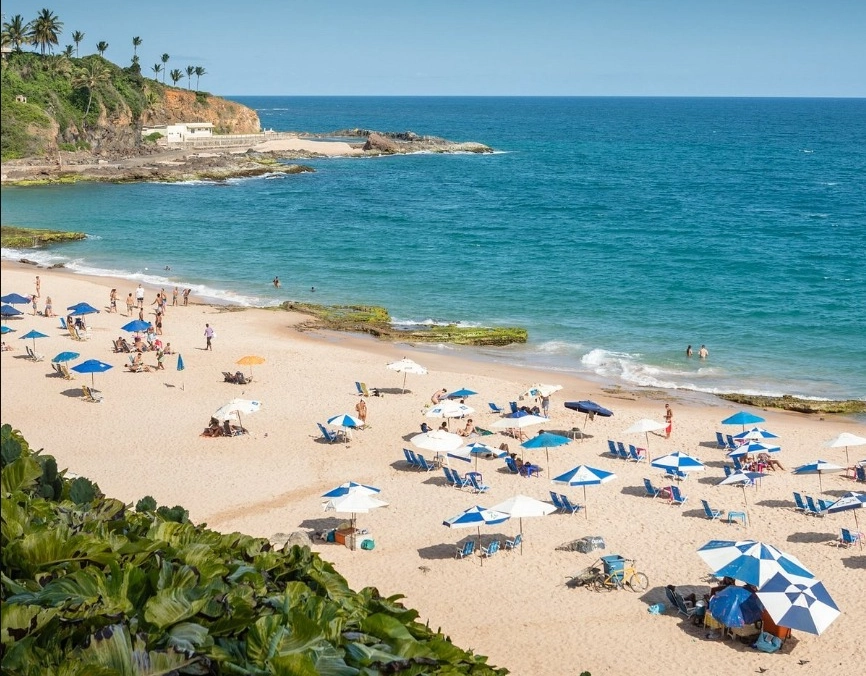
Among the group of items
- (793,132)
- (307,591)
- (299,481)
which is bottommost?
(299,481)

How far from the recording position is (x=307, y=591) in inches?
234

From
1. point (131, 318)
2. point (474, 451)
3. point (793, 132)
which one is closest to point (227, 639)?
point (474, 451)

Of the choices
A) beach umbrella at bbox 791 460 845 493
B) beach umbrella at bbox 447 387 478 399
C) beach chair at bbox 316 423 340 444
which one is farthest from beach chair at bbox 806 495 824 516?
beach chair at bbox 316 423 340 444

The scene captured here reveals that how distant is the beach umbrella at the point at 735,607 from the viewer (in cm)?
Answer: 1410

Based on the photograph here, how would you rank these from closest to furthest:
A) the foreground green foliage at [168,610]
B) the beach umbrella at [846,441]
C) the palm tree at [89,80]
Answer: the foreground green foliage at [168,610]
the beach umbrella at [846,441]
the palm tree at [89,80]

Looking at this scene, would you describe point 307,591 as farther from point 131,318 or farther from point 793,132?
point 793,132

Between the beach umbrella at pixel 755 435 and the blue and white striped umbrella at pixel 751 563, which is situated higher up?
the blue and white striped umbrella at pixel 751 563

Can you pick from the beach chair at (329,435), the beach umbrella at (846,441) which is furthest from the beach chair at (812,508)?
the beach chair at (329,435)

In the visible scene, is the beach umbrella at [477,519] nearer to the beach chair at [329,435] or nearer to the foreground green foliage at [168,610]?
the beach chair at [329,435]

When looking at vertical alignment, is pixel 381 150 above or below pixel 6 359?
above

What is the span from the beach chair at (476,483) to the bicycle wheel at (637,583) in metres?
5.19

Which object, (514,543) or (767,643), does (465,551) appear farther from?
(767,643)

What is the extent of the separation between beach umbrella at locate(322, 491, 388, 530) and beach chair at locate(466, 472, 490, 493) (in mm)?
3362

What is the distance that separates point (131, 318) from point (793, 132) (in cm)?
16458
